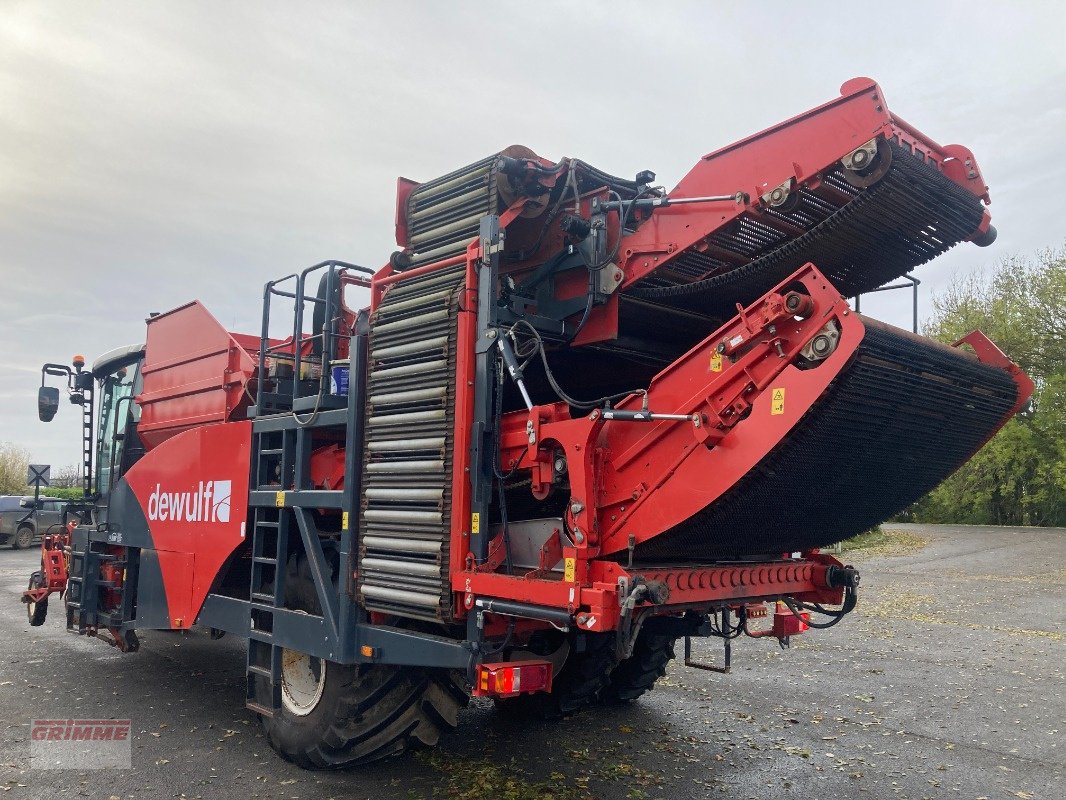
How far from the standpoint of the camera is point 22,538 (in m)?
22.2

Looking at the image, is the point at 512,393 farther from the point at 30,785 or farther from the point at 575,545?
the point at 30,785

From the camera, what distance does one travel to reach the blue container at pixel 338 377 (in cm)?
523

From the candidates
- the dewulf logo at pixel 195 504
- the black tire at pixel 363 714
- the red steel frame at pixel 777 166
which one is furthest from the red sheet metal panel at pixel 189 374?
the red steel frame at pixel 777 166

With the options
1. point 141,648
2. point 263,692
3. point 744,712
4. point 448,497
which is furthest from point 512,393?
point 141,648

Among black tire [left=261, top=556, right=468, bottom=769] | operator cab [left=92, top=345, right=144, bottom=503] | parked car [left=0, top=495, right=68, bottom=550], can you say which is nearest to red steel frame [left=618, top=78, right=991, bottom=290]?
black tire [left=261, top=556, right=468, bottom=769]

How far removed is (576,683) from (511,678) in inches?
81.1

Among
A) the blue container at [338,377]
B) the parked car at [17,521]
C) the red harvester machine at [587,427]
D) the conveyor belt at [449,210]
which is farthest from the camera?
the parked car at [17,521]

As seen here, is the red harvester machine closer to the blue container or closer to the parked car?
the blue container

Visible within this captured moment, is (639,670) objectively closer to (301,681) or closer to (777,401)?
(301,681)

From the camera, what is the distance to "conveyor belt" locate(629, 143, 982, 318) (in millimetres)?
3936

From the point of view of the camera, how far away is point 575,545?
3887mm

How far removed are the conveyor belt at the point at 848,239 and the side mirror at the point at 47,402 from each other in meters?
6.62

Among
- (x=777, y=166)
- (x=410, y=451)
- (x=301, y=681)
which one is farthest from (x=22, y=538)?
(x=777, y=166)

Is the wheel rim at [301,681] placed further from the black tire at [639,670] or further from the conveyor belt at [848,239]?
the conveyor belt at [848,239]
